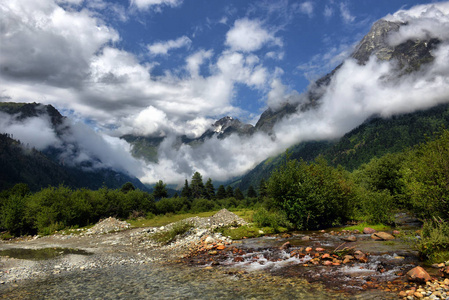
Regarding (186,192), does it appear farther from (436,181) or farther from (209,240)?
(436,181)

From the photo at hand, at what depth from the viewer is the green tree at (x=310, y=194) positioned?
115 feet

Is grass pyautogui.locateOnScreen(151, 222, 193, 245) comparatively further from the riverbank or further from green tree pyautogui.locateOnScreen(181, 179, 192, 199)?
green tree pyautogui.locateOnScreen(181, 179, 192, 199)

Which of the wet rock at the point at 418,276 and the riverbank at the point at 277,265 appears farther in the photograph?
the riverbank at the point at 277,265

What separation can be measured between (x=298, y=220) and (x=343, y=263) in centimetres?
1841

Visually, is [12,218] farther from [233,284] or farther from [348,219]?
[348,219]

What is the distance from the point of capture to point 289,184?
37312 mm

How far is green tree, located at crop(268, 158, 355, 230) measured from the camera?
35156 mm

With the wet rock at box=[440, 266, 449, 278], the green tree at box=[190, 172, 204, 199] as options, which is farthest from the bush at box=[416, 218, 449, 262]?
the green tree at box=[190, 172, 204, 199]

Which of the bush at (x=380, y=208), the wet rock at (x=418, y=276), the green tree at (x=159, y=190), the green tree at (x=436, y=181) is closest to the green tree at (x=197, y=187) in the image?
the green tree at (x=159, y=190)

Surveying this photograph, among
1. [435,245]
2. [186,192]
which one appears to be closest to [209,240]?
[435,245]

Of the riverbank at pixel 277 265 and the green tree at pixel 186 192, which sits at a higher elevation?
the green tree at pixel 186 192

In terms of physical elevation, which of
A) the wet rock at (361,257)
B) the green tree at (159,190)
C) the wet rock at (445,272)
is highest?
the green tree at (159,190)

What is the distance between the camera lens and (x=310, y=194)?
34.5 metres

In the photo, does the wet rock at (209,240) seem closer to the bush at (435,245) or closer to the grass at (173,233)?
the grass at (173,233)
